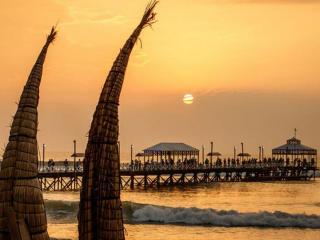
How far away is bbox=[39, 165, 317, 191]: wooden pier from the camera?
2451 inches

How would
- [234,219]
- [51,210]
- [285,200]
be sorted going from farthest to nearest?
[285,200]
[51,210]
[234,219]

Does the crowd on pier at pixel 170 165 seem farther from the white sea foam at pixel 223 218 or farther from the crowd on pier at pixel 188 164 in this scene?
the white sea foam at pixel 223 218

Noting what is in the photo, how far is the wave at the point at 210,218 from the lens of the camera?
41031 millimetres

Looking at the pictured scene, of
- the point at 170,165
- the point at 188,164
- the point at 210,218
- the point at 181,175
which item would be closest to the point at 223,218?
the point at 210,218

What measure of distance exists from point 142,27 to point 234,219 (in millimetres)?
33470

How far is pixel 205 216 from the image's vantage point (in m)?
42.7

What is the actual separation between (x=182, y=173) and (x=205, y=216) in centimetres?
2648

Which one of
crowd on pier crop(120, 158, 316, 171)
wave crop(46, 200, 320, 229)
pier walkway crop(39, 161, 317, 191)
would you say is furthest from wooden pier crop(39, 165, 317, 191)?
wave crop(46, 200, 320, 229)

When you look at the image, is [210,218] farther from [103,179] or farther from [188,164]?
[103,179]

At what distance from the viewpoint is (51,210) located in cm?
4850

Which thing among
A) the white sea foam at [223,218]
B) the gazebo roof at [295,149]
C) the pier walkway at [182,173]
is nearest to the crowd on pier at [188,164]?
the pier walkway at [182,173]

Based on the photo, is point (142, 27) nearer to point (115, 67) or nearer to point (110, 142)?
point (115, 67)

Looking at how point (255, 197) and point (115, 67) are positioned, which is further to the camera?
point (255, 197)

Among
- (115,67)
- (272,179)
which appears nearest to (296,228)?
(115,67)
